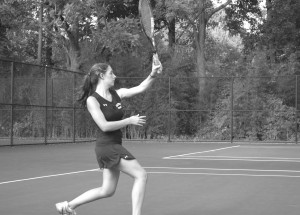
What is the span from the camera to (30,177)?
12.4 meters

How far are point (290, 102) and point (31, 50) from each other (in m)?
18.3

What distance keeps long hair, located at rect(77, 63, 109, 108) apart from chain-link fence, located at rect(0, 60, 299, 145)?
2055cm

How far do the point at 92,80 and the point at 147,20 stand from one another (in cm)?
138

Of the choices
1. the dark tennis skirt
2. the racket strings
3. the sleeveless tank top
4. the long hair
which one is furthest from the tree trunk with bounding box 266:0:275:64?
the dark tennis skirt

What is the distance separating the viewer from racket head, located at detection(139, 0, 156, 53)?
7332 mm

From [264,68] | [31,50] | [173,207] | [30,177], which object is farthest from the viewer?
[31,50]

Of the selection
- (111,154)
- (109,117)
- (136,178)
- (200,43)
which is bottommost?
(136,178)

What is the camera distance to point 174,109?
30.4m

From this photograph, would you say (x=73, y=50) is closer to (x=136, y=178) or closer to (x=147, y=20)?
(x=147, y=20)

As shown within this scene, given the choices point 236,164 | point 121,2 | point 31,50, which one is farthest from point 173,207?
point 31,50

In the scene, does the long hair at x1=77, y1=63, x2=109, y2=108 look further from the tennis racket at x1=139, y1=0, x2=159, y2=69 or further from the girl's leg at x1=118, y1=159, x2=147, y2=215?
the tennis racket at x1=139, y1=0, x2=159, y2=69

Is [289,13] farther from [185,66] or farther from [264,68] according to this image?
[185,66]

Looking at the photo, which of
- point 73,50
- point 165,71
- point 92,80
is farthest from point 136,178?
point 73,50

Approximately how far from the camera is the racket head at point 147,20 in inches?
289
